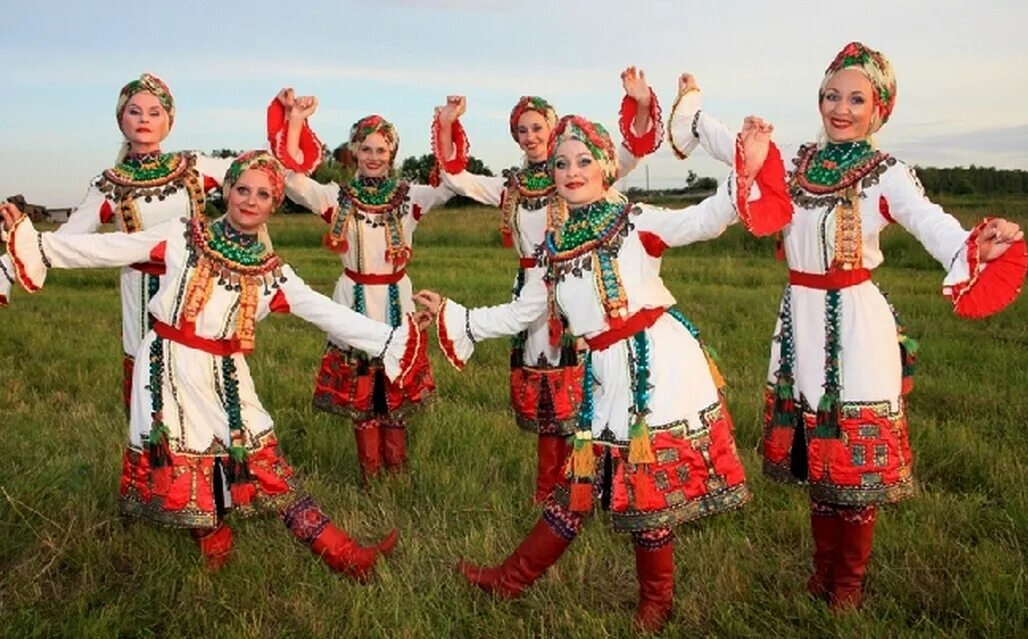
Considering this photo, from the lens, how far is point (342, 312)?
3943 millimetres

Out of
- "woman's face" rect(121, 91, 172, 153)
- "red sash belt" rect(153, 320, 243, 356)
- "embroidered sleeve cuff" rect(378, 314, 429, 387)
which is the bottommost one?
"embroidered sleeve cuff" rect(378, 314, 429, 387)

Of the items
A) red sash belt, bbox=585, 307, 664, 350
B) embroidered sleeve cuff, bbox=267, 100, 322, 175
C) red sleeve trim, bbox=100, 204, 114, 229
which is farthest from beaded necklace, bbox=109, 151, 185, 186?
red sash belt, bbox=585, 307, 664, 350

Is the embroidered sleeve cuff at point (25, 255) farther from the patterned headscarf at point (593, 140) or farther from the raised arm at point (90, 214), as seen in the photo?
the patterned headscarf at point (593, 140)

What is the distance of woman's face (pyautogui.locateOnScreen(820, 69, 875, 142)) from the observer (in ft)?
11.4

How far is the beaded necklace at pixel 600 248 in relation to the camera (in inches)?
133

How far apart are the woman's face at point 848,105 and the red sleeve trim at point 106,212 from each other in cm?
309

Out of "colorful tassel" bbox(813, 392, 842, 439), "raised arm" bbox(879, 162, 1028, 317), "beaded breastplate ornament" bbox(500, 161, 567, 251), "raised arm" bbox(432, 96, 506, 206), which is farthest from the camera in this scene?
"raised arm" bbox(432, 96, 506, 206)

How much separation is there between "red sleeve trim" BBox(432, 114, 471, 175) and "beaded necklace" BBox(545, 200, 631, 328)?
1.78 m

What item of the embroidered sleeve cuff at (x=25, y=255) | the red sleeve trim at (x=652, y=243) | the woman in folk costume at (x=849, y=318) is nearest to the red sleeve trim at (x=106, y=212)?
the embroidered sleeve cuff at (x=25, y=255)

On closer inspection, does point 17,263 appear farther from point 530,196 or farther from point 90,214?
point 530,196

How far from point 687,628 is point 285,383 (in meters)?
4.43

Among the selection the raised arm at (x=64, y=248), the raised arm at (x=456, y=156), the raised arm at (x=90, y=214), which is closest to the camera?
the raised arm at (x=64, y=248)

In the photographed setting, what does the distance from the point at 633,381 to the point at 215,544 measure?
1967mm

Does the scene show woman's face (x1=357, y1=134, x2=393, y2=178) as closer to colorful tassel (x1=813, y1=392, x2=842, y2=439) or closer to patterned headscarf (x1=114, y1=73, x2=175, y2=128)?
patterned headscarf (x1=114, y1=73, x2=175, y2=128)
